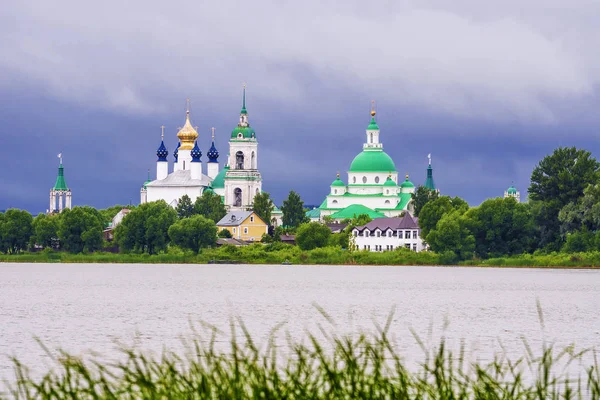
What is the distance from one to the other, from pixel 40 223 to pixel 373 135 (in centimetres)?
6659

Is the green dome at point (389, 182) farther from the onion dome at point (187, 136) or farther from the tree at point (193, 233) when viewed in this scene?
the tree at point (193, 233)

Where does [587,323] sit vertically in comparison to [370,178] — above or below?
below

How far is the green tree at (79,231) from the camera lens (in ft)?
337

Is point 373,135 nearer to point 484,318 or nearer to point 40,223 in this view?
point 40,223

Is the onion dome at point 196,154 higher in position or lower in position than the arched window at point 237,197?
higher

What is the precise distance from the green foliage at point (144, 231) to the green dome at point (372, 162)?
184 feet

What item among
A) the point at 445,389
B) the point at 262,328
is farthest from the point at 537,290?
the point at 445,389

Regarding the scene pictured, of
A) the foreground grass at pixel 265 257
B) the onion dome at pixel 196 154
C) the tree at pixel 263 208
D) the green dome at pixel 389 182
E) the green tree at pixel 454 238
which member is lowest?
the foreground grass at pixel 265 257

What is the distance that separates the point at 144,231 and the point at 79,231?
5.26 m

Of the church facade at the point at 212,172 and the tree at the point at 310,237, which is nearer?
the tree at the point at 310,237

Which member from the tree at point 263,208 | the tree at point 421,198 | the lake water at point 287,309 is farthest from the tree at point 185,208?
the lake water at point 287,309

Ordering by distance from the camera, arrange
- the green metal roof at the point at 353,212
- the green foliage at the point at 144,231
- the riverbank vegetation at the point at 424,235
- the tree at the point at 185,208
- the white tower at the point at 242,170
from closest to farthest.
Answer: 1. the riverbank vegetation at the point at 424,235
2. the green foliage at the point at 144,231
3. the tree at the point at 185,208
4. the green metal roof at the point at 353,212
5. the white tower at the point at 242,170

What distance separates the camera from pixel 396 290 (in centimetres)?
5916

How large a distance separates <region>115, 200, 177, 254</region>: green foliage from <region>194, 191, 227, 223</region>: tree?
1406 inches
